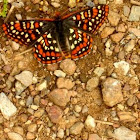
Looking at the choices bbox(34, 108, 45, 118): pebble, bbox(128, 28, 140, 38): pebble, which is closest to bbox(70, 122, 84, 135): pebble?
bbox(34, 108, 45, 118): pebble

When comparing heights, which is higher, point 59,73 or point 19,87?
point 59,73

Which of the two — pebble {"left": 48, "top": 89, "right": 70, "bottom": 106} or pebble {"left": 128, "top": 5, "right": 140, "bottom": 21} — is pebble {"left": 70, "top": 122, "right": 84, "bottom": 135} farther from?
pebble {"left": 128, "top": 5, "right": 140, "bottom": 21}

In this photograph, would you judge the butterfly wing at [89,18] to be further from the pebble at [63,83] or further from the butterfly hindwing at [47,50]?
the pebble at [63,83]

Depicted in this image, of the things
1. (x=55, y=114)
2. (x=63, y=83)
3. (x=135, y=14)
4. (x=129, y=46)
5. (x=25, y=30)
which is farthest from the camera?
(x=135, y=14)

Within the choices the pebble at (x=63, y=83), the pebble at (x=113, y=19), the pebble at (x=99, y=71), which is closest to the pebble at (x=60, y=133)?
the pebble at (x=63, y=83)

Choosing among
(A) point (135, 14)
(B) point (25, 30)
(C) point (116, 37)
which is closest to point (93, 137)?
(C) point (116, 37)

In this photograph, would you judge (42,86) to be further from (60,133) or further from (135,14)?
(135,14)
